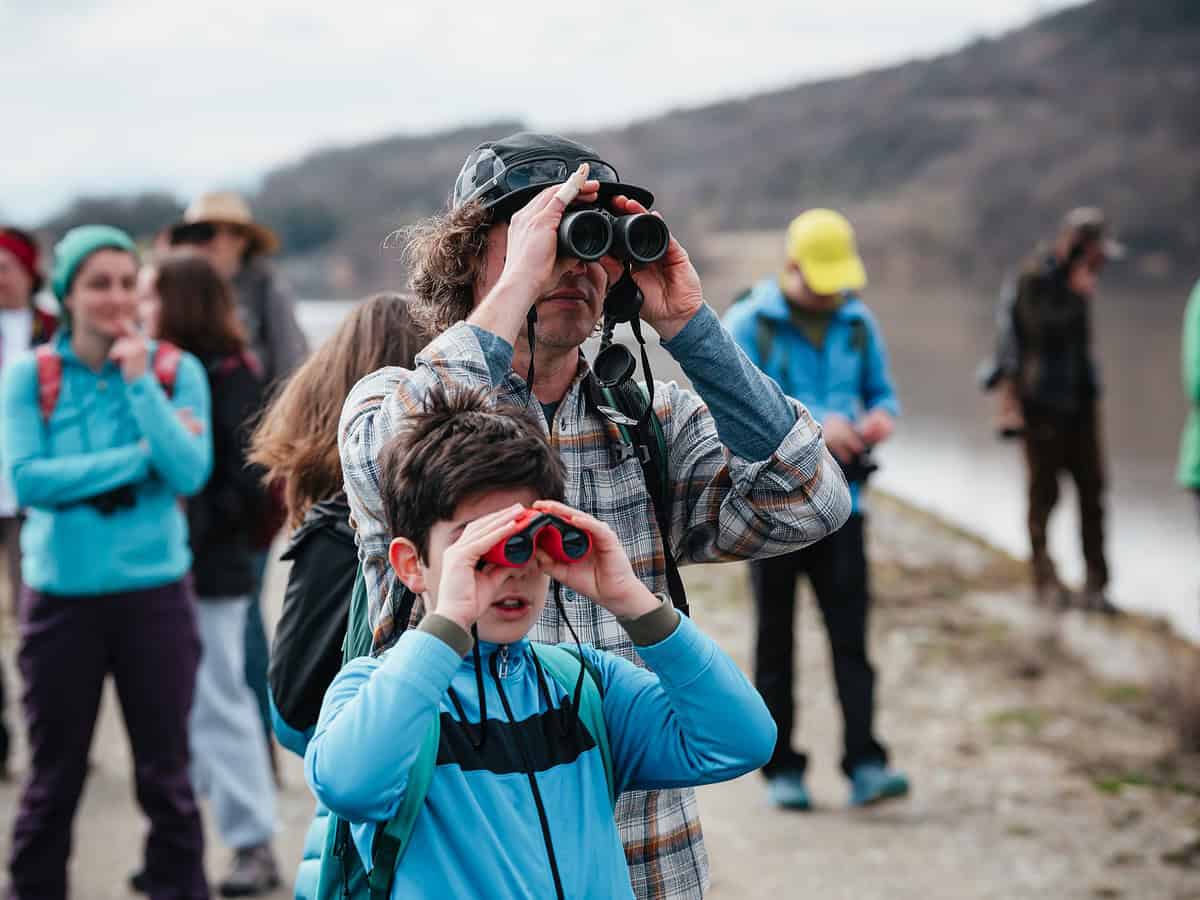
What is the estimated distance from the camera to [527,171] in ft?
6.43

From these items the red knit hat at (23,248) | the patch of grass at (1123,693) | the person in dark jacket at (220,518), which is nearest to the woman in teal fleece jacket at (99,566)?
the person in dark jacket at (220,518)

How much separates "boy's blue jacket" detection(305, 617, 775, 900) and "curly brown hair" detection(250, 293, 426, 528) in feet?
3.10

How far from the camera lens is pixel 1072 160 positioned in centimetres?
8038

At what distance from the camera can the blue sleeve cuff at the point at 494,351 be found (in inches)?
72.9

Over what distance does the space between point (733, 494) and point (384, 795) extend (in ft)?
2.51

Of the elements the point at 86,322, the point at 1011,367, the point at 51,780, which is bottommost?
the point at 51,780

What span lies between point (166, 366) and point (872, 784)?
2.90m

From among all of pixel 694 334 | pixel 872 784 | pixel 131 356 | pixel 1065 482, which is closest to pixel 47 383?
pixel 131 356

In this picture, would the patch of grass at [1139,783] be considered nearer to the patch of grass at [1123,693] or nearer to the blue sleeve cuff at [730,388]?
the patch of grass at [1123,693]

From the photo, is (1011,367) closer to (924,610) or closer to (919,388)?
(924,610)

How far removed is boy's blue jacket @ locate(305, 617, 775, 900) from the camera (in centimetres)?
154

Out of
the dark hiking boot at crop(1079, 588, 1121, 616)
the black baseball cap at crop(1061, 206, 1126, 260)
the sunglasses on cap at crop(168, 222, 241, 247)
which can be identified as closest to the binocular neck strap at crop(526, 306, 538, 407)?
the sunglasses on cap at crop(168, 222, 241, 247)

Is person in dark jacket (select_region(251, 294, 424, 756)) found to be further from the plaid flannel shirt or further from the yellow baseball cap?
the yellow baseball cap

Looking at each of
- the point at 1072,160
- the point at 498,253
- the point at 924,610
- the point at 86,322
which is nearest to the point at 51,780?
the point at 86,322
